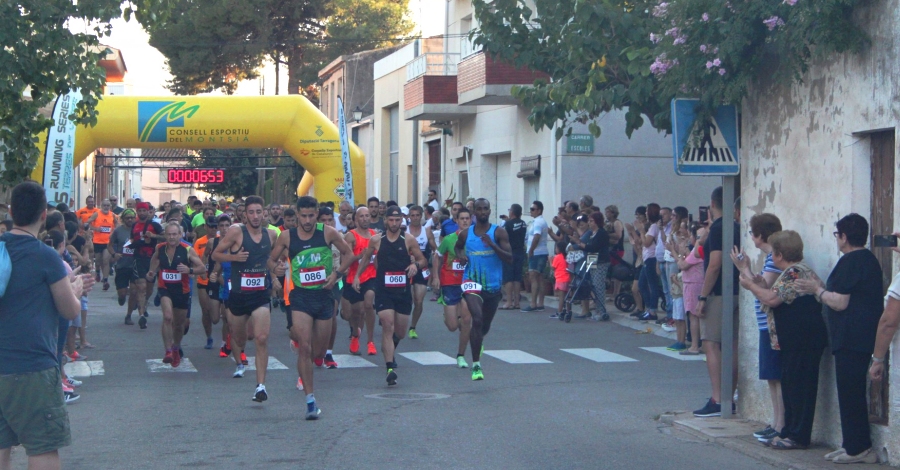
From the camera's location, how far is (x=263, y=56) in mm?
42156

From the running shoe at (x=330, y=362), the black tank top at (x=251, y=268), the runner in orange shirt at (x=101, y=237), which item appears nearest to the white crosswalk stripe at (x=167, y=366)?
the running shoe at (x=330, y=362)

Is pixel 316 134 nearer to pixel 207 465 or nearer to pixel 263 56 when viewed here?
pixel 207 465

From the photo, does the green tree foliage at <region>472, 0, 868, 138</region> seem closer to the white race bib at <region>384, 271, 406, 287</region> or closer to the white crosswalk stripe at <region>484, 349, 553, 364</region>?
the white crosswalk stripe at <region>484, 349, 553, 364</region>

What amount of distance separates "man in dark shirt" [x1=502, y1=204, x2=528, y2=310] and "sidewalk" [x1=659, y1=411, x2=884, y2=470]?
375 inches

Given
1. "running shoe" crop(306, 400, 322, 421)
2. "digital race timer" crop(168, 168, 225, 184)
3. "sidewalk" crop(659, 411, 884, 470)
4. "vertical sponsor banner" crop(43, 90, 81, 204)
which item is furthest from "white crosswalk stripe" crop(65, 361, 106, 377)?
"digital race timer" crop(168, 168, 225, 184)

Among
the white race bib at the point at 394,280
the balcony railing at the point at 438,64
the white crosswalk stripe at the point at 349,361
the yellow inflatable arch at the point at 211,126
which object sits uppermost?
the balcony railing at the point at 438,64

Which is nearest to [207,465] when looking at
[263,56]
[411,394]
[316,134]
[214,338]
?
[411,394]

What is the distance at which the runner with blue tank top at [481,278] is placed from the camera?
11.2m

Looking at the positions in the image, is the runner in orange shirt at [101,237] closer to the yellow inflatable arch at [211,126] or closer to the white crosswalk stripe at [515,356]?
the yellow inflatable arch at [211,126]

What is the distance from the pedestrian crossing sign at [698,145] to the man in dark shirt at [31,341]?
4.90 metres

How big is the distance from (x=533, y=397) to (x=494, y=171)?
1783cm

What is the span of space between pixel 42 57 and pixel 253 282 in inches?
179

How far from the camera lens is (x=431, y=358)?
13102 millimetres

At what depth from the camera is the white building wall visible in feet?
22.6
